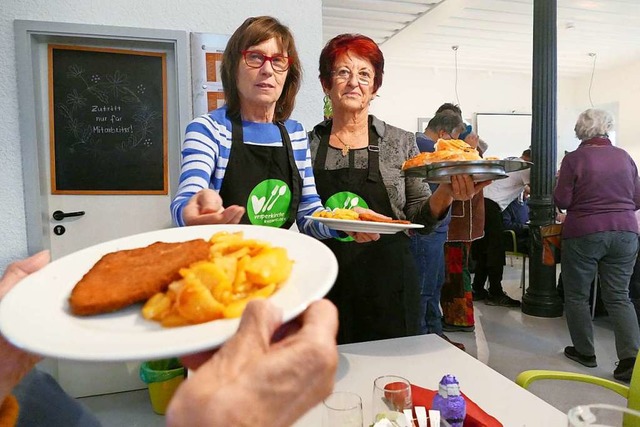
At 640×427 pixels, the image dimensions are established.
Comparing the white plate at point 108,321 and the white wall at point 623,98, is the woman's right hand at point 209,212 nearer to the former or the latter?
the white plate at point 108,321

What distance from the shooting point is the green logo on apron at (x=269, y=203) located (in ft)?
4.88

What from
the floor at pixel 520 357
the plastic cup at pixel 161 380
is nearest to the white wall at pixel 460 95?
the floor at pixel 520 357

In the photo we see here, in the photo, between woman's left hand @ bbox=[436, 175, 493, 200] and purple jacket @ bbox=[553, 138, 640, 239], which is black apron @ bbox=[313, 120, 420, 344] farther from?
purple jacket @ bbox=[553, 138, 640, 239]

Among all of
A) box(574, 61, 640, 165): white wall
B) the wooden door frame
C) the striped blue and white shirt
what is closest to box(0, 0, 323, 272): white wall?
the wooden door frame

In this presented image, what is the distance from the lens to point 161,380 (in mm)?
2713

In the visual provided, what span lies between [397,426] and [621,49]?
9842 mm

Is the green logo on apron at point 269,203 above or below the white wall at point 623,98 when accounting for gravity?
below

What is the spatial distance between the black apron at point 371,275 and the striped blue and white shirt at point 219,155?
192 millimetres

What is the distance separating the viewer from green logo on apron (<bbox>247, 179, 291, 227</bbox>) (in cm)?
149

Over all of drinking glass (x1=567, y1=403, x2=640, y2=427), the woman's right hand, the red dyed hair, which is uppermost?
the red dyed hair

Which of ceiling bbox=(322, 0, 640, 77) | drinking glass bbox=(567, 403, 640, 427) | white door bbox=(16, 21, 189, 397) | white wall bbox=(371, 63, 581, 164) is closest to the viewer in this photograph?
drinking glass bbox=(567, 403, 640, 427)

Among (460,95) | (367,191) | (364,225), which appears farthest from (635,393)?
(460,95)

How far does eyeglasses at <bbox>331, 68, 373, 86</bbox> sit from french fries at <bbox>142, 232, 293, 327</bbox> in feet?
4.31

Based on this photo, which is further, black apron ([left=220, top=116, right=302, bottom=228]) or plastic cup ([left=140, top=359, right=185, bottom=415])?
plastic cup ([left=140, top=359, right=185, bottom=415])
